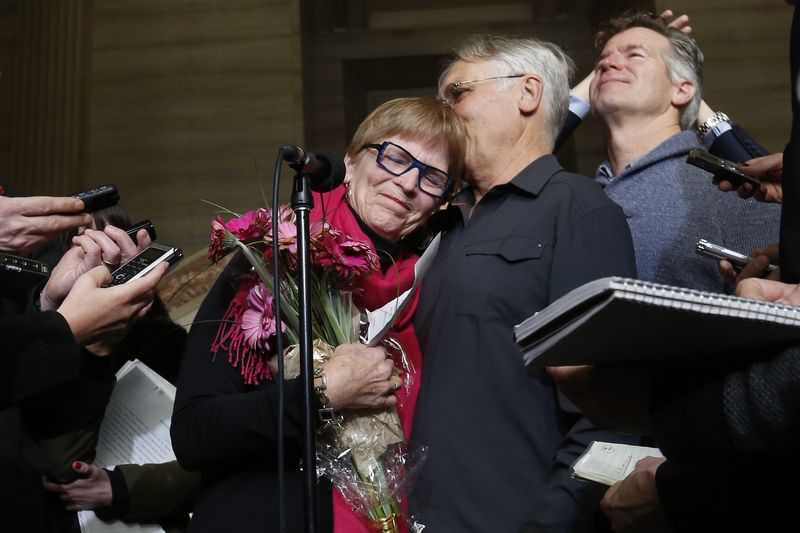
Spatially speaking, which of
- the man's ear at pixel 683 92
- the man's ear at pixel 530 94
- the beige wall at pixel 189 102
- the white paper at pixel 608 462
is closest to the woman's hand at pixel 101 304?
the white paper at pixel 608 462

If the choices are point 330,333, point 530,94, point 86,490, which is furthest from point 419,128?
point 86,490

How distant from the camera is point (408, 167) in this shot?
7.64ft

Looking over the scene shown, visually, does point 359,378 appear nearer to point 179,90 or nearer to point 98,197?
point 98,197

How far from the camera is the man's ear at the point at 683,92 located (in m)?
3.06

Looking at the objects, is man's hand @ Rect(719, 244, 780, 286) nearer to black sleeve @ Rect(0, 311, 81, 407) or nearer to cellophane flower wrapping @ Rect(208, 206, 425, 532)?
cellophane flower wrapping @ Rect(208, 206, 425, 532)

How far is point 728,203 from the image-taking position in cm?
275

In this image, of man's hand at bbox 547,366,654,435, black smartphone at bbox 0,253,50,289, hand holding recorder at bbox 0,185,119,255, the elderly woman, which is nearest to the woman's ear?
the elderly woman

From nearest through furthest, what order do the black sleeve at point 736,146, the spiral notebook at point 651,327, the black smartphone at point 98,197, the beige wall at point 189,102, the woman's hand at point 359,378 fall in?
the spiral notebook at point 651,327
the woman's hand at point 359,378
the black smartphone at point 98,197
the black sleeve at point 736,146
the beige wall at point 189,102

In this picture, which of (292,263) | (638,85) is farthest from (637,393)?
(638,85)

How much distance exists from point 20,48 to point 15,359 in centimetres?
583

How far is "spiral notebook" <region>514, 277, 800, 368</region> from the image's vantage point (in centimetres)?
108

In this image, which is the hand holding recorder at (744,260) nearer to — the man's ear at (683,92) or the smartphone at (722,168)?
the smartphone at (722,168)

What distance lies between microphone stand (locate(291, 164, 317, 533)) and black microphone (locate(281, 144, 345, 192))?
0.01 metres

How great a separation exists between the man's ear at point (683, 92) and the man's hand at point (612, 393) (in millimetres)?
1923
